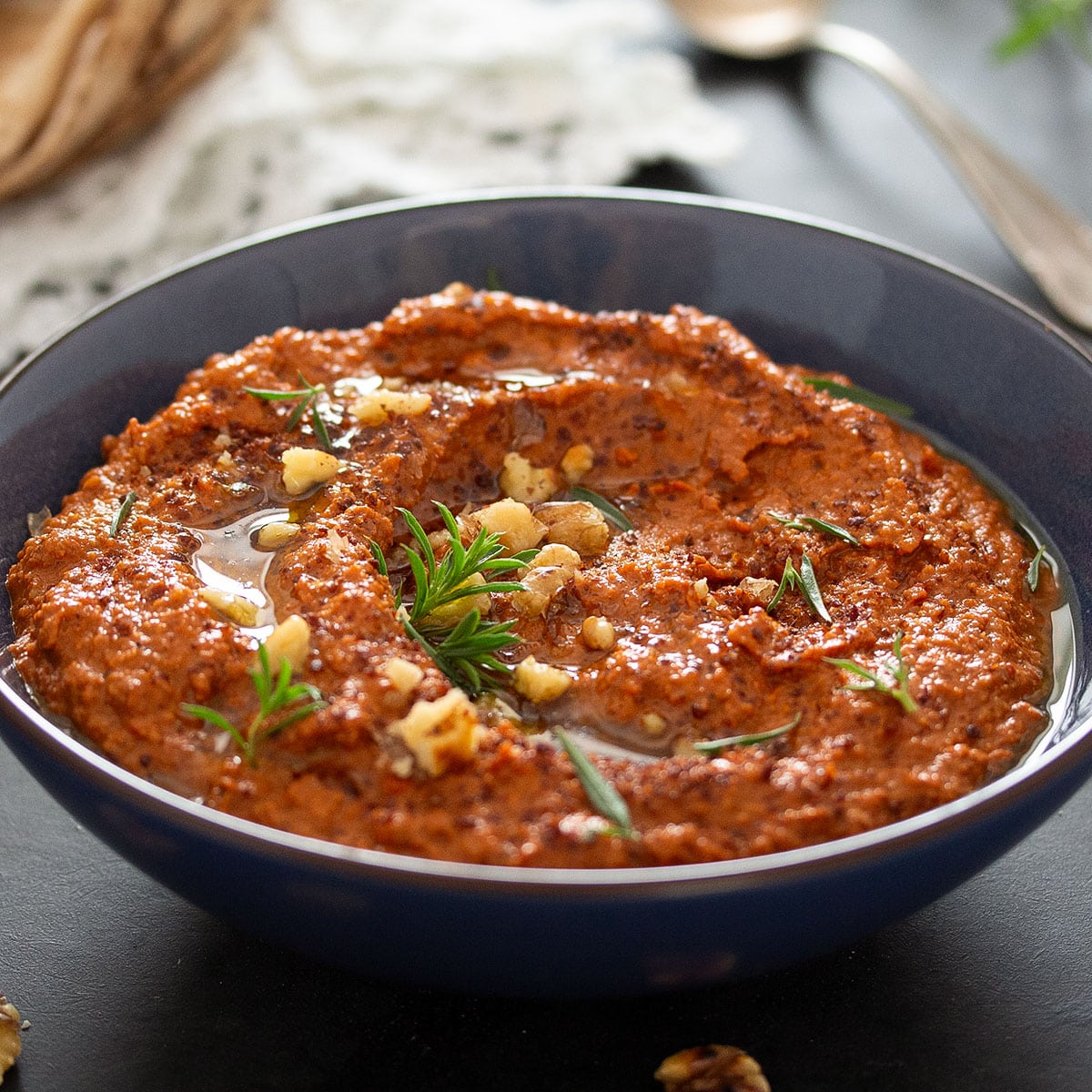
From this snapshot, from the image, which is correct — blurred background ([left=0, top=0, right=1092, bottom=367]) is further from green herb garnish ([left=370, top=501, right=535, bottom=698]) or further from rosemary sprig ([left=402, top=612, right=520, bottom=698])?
rosemary sprig ([left=402, top=612, right=520, bottom=698])

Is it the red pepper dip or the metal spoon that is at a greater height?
the metal spoon

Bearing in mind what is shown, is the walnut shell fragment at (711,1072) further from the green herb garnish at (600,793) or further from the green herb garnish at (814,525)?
the green herb garnish at (814,525)

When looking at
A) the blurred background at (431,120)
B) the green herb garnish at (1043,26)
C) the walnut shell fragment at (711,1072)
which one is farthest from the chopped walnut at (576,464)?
the green herb garnish at (1043,26)

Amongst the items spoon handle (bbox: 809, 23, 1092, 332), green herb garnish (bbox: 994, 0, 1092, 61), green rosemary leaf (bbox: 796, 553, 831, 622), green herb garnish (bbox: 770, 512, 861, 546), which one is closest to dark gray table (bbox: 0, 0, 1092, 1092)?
green rosemary leaf (bbox: 796, 553, 831, 622)

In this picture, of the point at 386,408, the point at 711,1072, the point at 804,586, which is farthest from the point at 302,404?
the point at 711,1072

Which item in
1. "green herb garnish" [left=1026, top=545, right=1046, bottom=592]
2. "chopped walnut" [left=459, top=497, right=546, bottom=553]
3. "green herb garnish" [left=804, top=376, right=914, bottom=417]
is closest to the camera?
"chopped walnut" [left=459, top=497, right=546, bottom=553]

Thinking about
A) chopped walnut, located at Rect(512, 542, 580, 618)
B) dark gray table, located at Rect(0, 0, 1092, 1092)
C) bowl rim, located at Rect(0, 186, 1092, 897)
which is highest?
chopped walnut, located at Rect(512, 542, 580, 618)

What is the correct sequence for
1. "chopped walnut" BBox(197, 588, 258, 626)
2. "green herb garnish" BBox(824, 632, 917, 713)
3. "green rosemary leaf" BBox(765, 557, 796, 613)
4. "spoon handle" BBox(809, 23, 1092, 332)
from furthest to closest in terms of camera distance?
"spoon handle" BBox(809, 23, 1092, 332)
"green rosemary leaf" BBox(765, 557, 796, 613)
"chopped walnut" BBox(197, 588, 258, 626)
"green herb garnish" BBox(824, 632, 917, 713)
